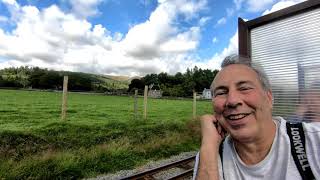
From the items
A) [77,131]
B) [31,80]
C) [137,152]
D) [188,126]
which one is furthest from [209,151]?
[31,80]

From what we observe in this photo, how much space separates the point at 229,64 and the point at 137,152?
285 inches

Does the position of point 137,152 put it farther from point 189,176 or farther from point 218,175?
point 218,175

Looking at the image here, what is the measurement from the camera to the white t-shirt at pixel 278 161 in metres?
1.50

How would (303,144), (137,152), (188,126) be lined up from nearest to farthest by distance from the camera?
(303,144) < (137,152) < (188,126)

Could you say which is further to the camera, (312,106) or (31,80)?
(31,80)

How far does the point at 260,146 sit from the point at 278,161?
0.51 feet

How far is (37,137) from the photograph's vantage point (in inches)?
353

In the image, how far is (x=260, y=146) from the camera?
1.76 metres

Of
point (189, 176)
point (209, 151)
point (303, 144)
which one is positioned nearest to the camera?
point (303, 144)

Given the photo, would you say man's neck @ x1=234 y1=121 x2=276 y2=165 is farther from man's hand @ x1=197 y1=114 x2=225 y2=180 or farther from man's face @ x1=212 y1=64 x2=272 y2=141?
man's hand @ x1=197 y1=114 x2=225 y2=180

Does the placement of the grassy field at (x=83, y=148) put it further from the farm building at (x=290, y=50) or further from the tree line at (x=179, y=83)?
the tree line at (x=179, y=83)

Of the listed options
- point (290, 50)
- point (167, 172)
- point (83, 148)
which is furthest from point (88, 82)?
point (290, 50)

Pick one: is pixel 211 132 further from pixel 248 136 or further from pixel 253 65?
pixel 253 65

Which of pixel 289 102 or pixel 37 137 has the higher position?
pixel 289 102
